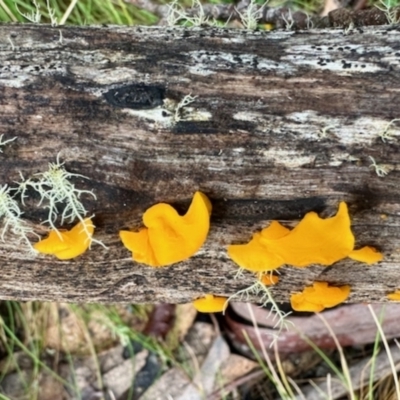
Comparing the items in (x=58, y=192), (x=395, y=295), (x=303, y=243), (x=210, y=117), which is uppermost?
(x=210, y=117)

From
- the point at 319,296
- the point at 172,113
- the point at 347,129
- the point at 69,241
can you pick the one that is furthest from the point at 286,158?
the point at 69,241

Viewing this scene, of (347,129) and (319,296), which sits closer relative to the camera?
(347,129)

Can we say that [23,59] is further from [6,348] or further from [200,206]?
[6,348]

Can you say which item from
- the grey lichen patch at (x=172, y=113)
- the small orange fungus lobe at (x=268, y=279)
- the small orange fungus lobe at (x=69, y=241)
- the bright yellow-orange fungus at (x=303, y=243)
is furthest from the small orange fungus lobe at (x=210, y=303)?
the grey lichen patch at (x=172, y=113)

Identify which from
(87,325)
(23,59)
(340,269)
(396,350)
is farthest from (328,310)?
(23,59)

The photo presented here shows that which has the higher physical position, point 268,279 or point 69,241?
point 69,241

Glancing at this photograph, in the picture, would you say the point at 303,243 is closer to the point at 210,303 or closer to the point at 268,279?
the point at 268,279

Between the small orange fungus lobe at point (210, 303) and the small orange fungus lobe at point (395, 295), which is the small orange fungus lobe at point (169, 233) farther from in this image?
the small orange fungus lobe at point (395, 295)
